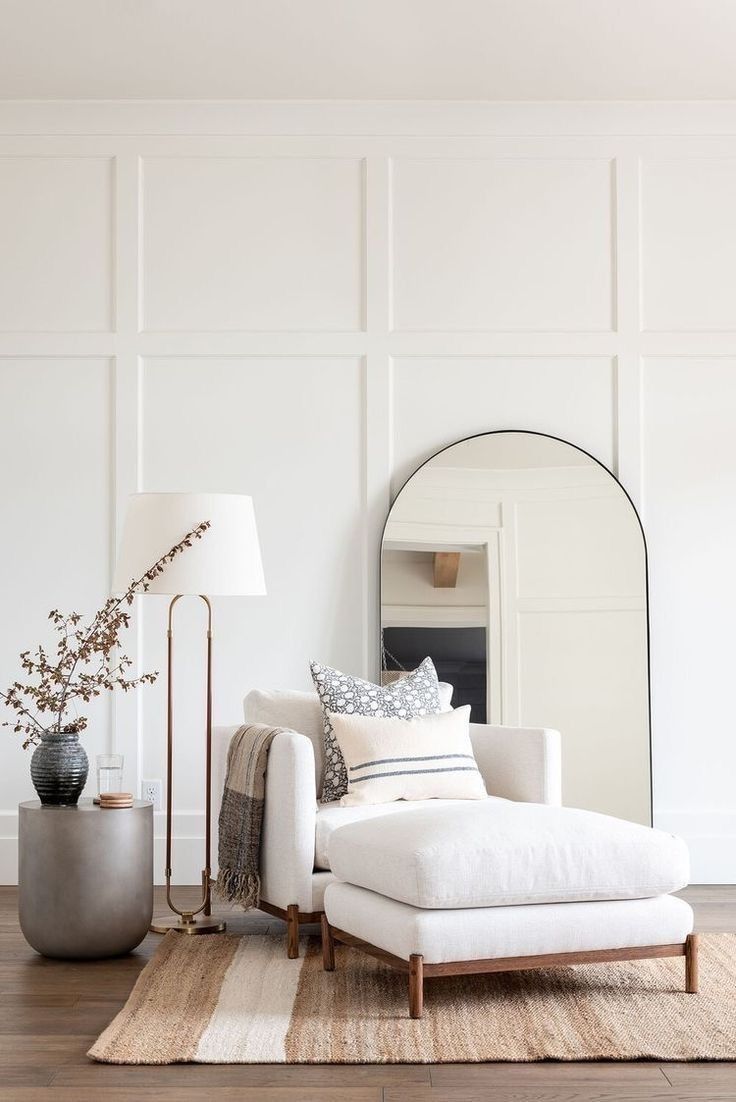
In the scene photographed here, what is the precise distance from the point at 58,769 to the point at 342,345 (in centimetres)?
213

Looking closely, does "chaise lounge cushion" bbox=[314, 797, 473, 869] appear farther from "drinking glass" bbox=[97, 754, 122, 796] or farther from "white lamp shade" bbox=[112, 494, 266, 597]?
"white lamp shade" bbox=[112, 494, 266, 597]

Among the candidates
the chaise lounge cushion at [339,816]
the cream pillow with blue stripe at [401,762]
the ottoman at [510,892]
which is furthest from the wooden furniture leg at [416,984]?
the cream pillow with blue stripe at [401,762]

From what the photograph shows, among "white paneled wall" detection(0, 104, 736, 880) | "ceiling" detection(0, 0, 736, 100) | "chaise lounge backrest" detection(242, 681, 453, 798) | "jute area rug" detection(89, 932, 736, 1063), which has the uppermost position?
"ceiling" detection(0, 0, 736, 100)

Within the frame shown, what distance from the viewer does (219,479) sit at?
194 inches

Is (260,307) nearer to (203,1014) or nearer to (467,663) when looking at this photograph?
(467,663)

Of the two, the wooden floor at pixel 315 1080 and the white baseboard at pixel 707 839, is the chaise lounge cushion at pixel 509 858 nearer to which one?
the wooden floor at pixel 315 1080

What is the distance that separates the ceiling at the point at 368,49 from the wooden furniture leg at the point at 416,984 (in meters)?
3.11

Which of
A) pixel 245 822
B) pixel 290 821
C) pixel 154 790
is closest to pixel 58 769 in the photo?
pixel 245 822

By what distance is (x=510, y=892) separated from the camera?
2934 mm

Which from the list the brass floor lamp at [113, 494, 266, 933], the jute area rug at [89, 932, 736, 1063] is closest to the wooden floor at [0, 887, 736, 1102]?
the jute area rug at [89, 932, 736, 1063]

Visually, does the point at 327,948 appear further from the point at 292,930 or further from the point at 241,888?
the point at 241,888

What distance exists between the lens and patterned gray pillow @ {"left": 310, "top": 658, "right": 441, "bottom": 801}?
Result: 396cm

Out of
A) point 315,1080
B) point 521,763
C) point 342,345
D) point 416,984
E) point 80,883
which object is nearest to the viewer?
point 315,1080

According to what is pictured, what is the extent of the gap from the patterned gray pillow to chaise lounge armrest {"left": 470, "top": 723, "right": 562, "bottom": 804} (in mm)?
227
